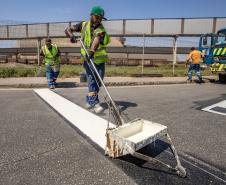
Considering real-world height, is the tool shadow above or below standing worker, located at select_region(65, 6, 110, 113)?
below

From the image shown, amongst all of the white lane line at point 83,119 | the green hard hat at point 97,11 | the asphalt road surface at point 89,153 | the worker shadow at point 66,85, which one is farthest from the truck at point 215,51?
the green hard hat at point 97,11

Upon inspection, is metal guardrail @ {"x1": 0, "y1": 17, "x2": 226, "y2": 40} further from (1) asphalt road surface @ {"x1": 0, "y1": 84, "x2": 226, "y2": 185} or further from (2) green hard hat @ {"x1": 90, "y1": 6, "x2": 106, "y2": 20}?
(1) asphalt road surface @ {"x1": 0, "y1": 84, "x2": 226, "y2": 185}

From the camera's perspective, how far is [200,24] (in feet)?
58.2

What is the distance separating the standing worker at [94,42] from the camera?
14.1 ft

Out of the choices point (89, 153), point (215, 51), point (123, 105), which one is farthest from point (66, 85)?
point (215, 51)

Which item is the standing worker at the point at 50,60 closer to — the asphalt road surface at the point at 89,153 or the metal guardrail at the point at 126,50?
the asphalt road surface at the point at 89,153

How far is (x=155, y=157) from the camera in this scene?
2707 millimetres

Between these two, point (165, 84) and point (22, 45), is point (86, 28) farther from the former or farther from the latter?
point (22, 45)

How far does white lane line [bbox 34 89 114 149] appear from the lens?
10.9 ft

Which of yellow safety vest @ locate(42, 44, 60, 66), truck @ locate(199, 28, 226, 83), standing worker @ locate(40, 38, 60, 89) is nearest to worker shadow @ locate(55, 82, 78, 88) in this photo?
standing worker @ locate(40, 38, 60, 89)

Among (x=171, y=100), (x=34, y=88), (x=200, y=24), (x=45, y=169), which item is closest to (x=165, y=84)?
(x=171, y=100)

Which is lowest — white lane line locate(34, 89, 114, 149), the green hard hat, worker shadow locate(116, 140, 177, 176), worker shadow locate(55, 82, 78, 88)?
worker shadow locate(116, 140, 177, 176)

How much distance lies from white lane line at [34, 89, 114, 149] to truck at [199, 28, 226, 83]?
24.0 ft

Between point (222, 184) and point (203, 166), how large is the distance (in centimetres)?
34
